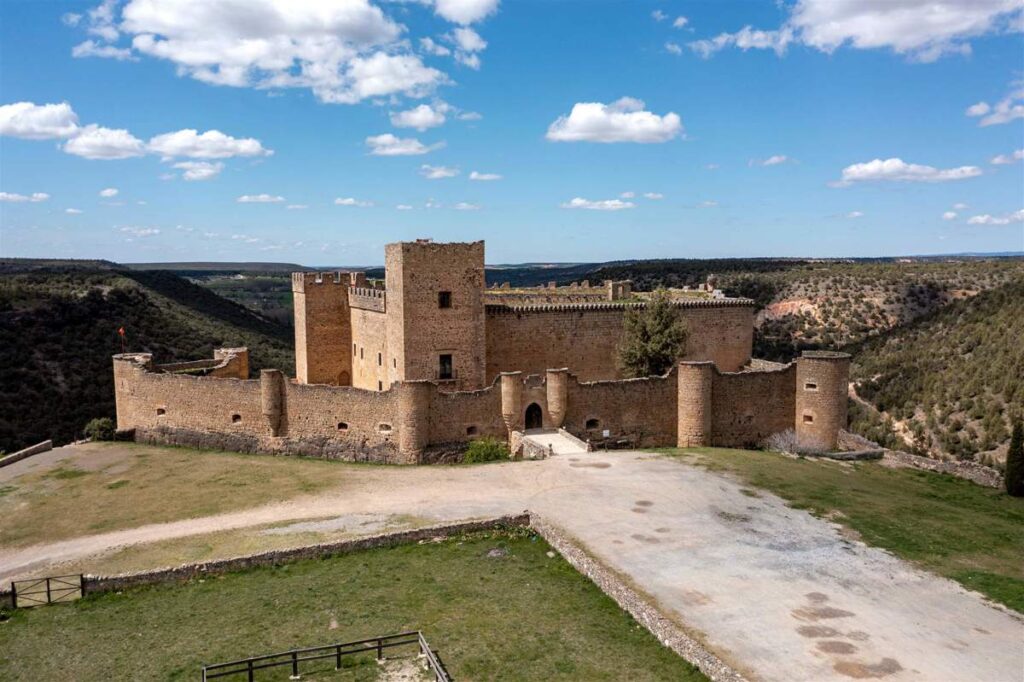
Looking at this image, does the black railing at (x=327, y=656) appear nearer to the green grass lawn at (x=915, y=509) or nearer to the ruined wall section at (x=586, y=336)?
the green grass lawn at (x=915, y=509)

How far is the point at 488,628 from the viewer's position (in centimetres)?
1162

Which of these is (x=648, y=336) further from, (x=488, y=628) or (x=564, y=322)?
(x=488, y=628)

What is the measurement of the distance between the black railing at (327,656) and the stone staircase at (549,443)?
33.8 feet

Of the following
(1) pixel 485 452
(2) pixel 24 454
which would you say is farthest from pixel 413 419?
(2) pixel 24 454

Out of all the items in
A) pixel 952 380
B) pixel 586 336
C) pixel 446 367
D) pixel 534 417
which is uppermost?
pixel 586 336

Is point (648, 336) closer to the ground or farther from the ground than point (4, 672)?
farther from the ground

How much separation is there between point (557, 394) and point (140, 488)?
12199 millimetres

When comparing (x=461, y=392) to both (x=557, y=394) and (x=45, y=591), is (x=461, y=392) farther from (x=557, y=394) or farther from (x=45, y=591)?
(x=45, y=591)

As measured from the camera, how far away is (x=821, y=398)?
2467cm

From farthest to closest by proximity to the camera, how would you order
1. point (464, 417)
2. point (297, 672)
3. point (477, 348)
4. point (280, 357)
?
point (280, 357), point (477, 348), point (464, 417), point (297, 672)

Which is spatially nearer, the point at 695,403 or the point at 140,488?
the point at 140,488

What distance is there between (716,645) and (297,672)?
19.5 feet

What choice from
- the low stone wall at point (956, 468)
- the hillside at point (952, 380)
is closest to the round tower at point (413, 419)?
the low stone wall at point (956, 468)

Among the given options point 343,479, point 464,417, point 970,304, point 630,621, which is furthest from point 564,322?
point 970,304
